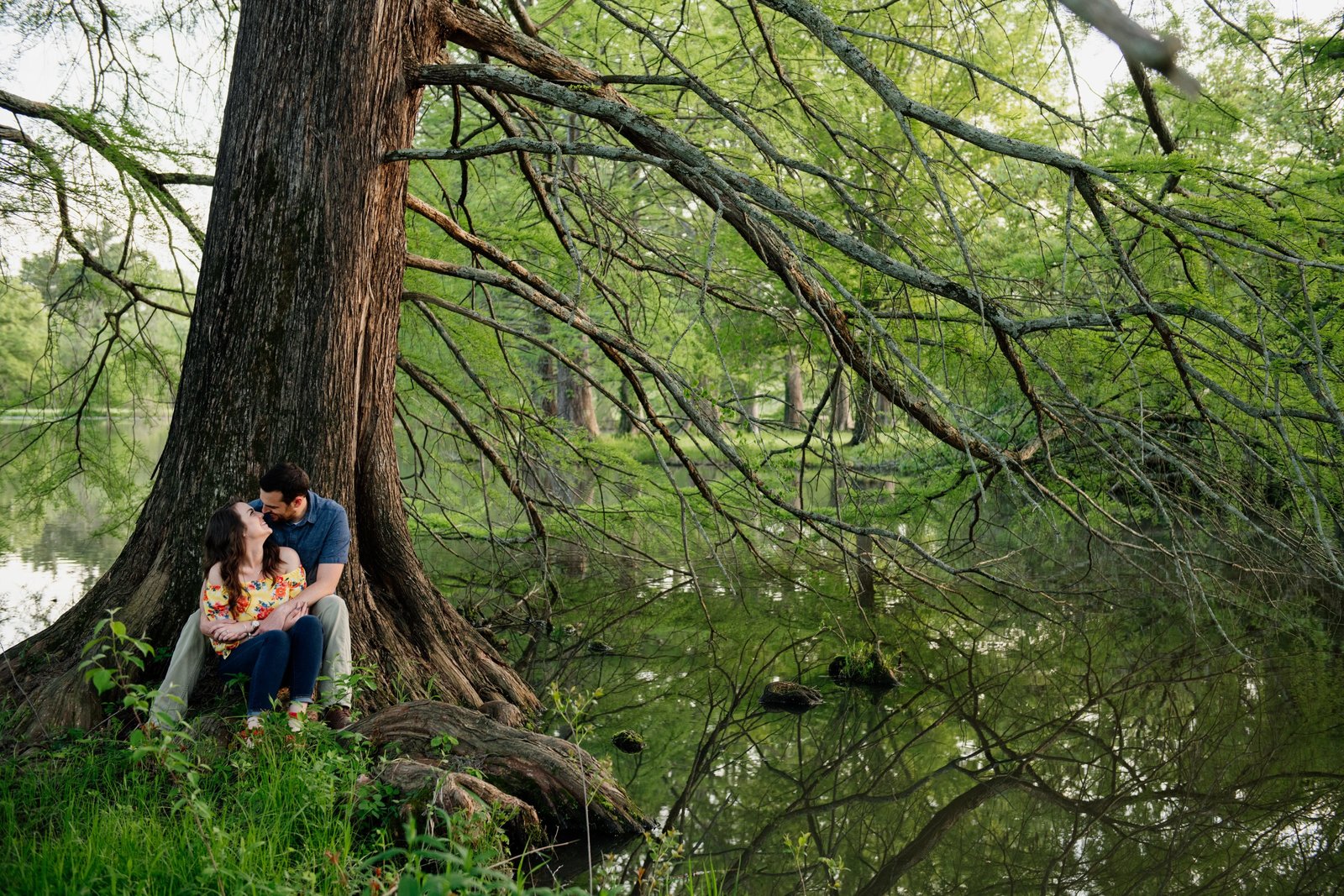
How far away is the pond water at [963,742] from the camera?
387 centimetres

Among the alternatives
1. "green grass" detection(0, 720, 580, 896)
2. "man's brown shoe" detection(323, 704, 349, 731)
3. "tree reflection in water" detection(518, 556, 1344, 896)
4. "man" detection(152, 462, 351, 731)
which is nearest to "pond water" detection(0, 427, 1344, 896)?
"tree reflection in water" detection(518, 556, 1344, 896)

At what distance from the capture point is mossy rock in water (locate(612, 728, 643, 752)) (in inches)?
203

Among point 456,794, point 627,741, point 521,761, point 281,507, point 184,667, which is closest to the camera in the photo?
point 456,794

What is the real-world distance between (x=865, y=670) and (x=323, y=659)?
343cm

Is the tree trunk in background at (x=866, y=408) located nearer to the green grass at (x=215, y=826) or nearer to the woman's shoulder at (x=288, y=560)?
the green grass at (x=215, y=826)

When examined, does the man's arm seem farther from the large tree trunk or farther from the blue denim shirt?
the large tree trunk

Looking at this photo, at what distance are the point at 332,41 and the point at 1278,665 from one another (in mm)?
6520

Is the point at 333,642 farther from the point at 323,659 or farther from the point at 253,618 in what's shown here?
the point at 253,618

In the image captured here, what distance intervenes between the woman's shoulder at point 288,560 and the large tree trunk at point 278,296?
1.14 ft

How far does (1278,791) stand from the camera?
4.45 metres

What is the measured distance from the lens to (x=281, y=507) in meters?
4.27

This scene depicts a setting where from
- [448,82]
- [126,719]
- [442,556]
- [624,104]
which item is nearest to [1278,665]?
[624,104]

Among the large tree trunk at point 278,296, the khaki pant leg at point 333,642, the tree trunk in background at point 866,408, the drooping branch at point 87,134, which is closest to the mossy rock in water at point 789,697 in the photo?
the tree trunk in background at point 866,408

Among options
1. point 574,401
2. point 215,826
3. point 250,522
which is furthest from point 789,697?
point 574,401
